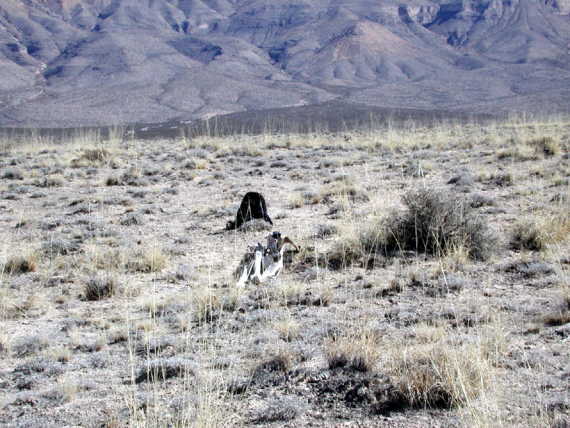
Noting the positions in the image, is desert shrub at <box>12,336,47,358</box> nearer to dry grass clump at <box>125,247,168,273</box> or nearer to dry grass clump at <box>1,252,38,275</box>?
dry grass clump at <box>125,247,168,273</box>

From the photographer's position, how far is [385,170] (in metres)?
16.1

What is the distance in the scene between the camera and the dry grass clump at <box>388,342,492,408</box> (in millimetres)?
3906

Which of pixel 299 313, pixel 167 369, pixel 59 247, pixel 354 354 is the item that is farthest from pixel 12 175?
pixel 354 354

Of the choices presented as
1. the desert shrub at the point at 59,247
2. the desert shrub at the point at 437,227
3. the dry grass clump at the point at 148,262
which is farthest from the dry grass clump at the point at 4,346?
the desert shrub at the point at 437,227

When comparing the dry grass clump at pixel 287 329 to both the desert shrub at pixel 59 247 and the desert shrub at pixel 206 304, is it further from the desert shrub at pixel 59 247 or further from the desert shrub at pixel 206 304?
the desert shrub at pixel 59 247

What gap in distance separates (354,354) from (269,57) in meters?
140

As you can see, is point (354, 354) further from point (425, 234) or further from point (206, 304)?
point (425, 234)

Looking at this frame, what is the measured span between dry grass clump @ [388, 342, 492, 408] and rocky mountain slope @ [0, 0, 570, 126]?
63543 mm

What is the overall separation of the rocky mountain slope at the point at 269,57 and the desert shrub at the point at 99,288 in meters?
62.3

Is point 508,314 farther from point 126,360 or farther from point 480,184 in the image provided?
point 480,184

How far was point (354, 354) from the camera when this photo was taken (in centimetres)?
460

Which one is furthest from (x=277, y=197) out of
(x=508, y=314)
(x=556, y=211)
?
(x=508, y=314)

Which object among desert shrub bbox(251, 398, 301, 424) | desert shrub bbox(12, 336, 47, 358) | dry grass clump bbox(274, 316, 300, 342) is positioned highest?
dry grass clump bbox(274, 316, 300, 342)

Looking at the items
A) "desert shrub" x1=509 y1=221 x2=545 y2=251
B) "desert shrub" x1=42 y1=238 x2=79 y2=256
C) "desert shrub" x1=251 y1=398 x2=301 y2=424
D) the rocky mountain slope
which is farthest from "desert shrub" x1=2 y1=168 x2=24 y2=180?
the rocky mountain slope
